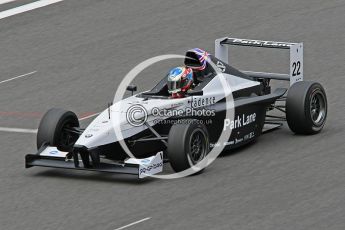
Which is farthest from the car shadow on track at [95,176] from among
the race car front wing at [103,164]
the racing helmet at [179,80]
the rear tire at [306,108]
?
the rear tire at [306,108]

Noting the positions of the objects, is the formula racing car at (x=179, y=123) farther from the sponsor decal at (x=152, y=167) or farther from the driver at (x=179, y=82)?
the driver at (x=179, y=82)

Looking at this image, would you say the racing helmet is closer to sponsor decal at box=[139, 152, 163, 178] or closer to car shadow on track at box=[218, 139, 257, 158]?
car shadow on track at box=[218, 139, 257, 158]

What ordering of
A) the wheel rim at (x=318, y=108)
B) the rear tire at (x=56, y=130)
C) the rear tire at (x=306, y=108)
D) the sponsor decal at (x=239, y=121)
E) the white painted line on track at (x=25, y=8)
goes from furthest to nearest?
the white painted line on track at (x=25, y=8) → the wheel rim at (x=318, y=108) → the rear tire at (x=306, y=108) → the sponsor decal at (x=239, y=121) → the rear tire at (x=56, y=130)

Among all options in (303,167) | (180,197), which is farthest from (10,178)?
(303,167)

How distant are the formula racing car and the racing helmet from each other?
0.50 ft

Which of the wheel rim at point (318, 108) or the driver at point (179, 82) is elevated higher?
the driver at point (179, 82)

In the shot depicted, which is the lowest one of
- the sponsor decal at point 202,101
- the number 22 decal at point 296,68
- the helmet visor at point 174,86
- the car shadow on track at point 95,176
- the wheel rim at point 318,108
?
the car shadow on track at point 95,176

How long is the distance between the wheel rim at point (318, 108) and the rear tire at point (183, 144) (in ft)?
8.63

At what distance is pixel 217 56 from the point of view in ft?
64.4

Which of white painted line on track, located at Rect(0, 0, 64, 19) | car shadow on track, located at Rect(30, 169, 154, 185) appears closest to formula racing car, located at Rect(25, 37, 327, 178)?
car shadow on track, located at Rect(30, 169, 154, 185)

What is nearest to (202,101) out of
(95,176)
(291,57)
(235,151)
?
(235,151)

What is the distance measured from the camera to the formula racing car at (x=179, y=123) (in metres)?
16.1

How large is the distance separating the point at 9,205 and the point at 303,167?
14.1 feet

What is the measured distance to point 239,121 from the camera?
57.5 ft
